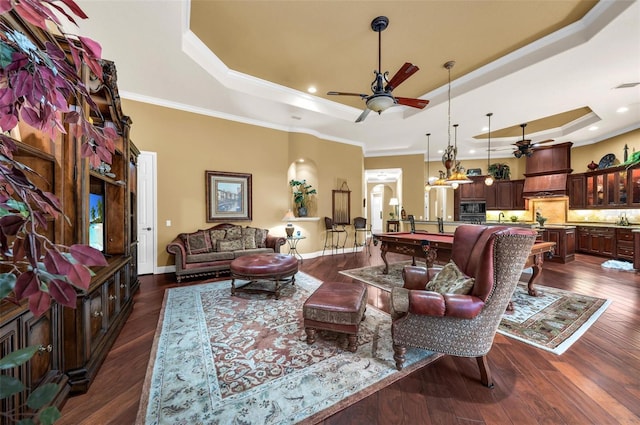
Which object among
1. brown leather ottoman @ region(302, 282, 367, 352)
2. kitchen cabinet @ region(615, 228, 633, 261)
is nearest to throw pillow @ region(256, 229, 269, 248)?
brown leather ottoman @ region(302, 282, 367, 352)

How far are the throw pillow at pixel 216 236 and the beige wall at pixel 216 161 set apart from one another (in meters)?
0.38

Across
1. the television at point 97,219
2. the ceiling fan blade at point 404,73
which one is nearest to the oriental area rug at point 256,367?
the television at point 97,219

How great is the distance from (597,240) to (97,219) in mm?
10284

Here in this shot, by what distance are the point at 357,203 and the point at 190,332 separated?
583 cm

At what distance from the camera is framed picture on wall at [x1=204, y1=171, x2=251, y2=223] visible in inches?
207

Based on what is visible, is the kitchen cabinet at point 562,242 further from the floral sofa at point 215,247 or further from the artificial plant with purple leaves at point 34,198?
the artificial plant with purple leaves at point 34,198

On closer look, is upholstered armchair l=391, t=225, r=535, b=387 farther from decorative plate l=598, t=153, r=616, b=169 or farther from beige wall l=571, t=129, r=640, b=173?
decorative plate l=598, t=153, r=616, b=169

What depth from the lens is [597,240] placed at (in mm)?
6340

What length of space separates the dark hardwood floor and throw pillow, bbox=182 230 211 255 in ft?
6.38

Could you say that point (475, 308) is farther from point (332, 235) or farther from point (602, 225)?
point (602, 225)

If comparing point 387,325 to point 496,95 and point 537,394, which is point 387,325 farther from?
point 496,95

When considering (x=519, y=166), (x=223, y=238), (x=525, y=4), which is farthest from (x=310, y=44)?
(x=519, y=166)

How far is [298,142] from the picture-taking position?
627 cm

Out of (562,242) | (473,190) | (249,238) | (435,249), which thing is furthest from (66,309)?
(473,190)
